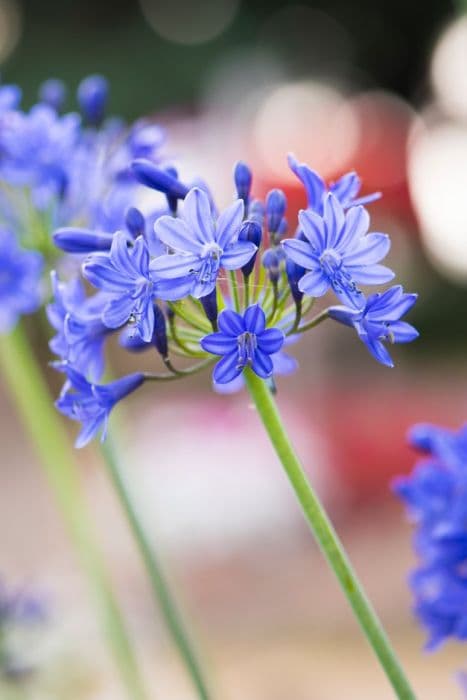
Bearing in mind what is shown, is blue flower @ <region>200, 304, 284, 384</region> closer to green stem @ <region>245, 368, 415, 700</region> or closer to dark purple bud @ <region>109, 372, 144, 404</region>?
green stem @ <region>245, 368, 415, 700</region>

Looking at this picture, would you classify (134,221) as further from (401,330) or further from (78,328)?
(401,330)

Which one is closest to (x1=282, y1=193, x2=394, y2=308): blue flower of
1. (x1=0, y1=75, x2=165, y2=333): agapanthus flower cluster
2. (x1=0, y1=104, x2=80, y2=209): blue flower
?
(x1=0, y1=75, x2=165, y2=333): agapanthus flower cluster

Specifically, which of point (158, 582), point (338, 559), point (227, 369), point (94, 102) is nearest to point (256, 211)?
point (227, 369)

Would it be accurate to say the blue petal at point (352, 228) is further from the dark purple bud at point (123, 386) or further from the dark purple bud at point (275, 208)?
the dark purple bud at point (123, 386)

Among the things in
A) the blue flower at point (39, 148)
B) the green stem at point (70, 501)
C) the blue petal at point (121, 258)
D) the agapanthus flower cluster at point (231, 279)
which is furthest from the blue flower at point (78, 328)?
the green stem at point (70, 501)

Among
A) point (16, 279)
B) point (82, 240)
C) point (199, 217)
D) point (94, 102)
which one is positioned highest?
point (94, 102)

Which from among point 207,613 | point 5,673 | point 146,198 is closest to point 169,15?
point 207,613
